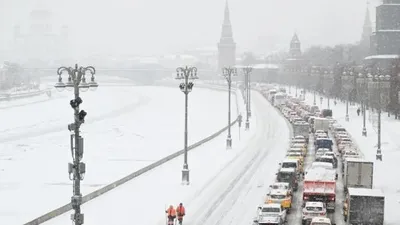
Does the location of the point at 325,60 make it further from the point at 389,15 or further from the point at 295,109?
the point at 295,109

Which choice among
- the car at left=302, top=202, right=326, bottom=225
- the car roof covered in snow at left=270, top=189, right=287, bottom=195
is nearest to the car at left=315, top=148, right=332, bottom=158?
the car roof covered in snow at left=270, top=189, right=287, bottom=195

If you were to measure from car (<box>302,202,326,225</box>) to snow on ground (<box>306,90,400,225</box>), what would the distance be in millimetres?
2755

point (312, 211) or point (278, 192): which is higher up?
point (278, 192)

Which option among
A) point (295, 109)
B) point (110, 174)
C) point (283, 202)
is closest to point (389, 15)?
point (295, 109)

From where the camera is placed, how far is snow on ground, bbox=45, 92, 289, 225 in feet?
92.6

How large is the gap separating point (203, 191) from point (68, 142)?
1342 inches

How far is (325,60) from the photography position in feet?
609

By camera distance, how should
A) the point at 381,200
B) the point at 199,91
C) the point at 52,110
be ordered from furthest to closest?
the point at 199,91 → the point at 52,110 → the point at 381,200

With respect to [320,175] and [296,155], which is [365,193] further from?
[296,155]

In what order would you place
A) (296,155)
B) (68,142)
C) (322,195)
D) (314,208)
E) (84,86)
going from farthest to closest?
1. (68,142)
2. (296,155)
3. (322,195)
4. (314,208)
5. (84,86)

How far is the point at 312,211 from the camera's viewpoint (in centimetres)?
2673

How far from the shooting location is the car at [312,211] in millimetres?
26602

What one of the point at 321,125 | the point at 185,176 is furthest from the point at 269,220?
the point at 321,125

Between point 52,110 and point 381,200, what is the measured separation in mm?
99820
